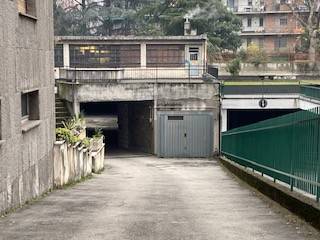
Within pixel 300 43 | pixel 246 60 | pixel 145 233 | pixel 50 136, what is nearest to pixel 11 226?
pixel 145 233

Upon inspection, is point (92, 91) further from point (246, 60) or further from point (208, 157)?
point (246, 60)

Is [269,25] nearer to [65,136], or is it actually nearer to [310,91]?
[310,91]

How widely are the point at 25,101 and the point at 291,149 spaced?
20.2 feet

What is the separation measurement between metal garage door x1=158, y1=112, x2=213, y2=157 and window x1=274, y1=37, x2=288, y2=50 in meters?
44.7

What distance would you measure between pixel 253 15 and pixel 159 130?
48.6 metres

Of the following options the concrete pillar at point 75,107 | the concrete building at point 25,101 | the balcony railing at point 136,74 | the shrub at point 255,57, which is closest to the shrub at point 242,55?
the shrub at point 255,57

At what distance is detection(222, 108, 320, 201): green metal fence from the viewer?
8.43 metres

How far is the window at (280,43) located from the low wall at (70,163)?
55578 mm

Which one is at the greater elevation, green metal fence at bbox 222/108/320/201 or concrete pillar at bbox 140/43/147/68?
concrete pillar at bbox 140/43/147/68

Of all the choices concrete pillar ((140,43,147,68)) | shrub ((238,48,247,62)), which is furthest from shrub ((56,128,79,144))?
shrub ((238,48,247,62))

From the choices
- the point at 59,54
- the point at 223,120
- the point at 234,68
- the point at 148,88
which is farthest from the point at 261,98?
the point at 234,68

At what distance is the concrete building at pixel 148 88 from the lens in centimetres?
3041

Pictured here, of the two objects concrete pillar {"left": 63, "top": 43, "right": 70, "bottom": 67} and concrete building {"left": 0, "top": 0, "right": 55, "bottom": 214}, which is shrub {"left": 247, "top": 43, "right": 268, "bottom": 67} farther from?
concrete building {"left": 0, "top": 0, "right": 55, "bottom": 214}

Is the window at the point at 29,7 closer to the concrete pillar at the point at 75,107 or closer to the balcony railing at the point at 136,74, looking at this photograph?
the concrete pillar at the point at 75,107
